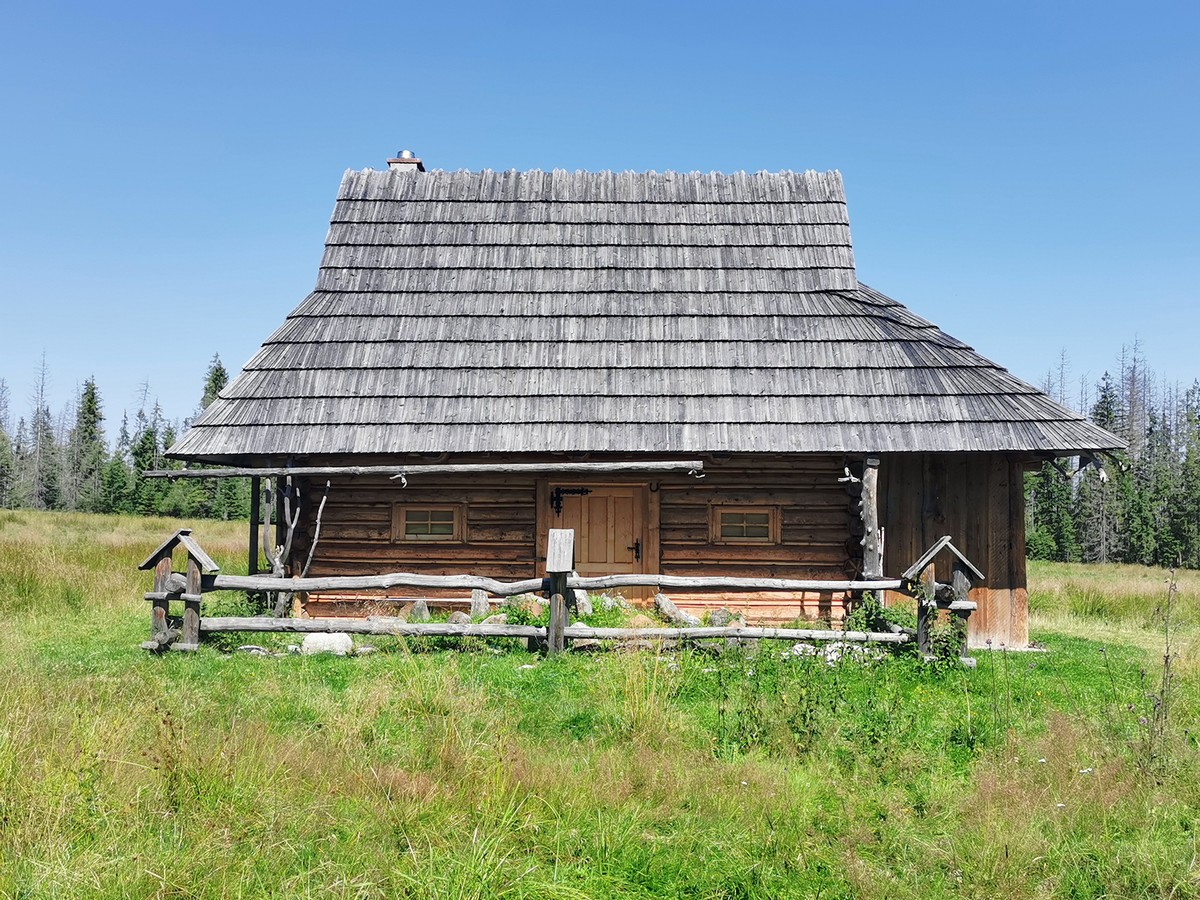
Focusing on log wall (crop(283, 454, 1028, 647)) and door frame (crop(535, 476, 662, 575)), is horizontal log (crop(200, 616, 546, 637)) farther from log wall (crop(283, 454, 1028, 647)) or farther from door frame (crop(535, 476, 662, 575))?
door frame (crop(535, 476, 662, 575))

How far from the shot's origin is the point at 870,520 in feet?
38.3

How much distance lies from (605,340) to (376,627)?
20.4 feet

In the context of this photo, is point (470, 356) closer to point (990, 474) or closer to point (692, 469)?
point (692, 469)

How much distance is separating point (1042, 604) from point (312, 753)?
15.3 metres

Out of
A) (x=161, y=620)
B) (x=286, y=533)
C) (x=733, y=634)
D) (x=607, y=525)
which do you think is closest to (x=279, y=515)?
(x=286, y=533)

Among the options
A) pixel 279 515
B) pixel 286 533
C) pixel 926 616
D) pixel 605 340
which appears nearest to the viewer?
pixel 926 616

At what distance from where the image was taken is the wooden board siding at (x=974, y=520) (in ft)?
38.8

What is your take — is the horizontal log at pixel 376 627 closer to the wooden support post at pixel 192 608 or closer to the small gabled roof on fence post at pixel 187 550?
the wooden support post at pixel 192 608

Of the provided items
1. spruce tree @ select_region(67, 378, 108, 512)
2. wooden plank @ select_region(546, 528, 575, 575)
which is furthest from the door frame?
spruce tree @ select_region(67, 378, 108, 512)

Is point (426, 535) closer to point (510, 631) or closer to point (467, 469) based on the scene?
point (467, 469)

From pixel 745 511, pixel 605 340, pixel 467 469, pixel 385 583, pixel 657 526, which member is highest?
pixel 605 340

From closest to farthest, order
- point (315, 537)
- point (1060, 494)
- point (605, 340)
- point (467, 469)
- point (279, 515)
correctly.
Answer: point (467, 469)
point (315, 537)
point (279, 515)
point (605, 340)
point (1060, 494)

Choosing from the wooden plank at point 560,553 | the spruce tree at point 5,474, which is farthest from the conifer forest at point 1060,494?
the wooden plank at point 560,553

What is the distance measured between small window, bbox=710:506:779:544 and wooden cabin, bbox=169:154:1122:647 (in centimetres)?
3
